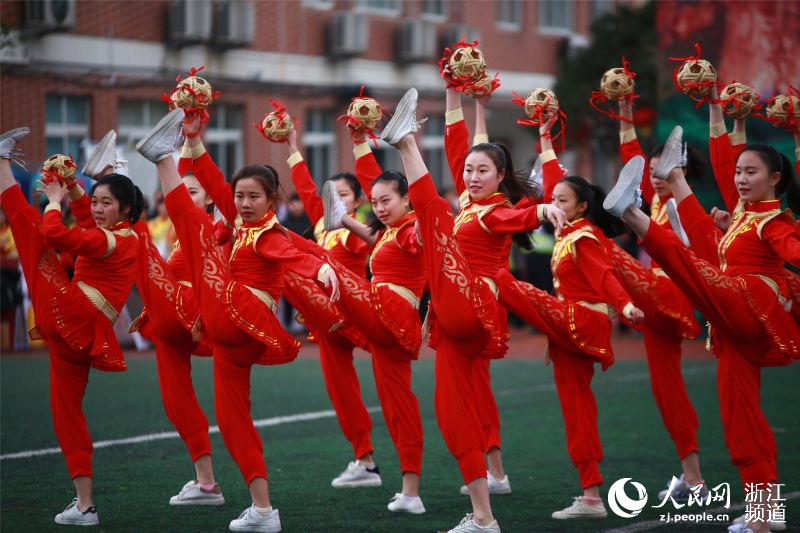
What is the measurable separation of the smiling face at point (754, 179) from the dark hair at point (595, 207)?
774mm

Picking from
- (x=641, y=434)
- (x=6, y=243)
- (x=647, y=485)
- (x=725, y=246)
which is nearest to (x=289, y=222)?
(x=6, y=243)

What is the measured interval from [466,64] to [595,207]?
122cm

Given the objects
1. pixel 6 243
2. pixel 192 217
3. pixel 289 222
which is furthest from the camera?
pixel 289 222

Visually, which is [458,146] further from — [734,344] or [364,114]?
[734,344]

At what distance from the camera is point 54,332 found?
20.6 ft

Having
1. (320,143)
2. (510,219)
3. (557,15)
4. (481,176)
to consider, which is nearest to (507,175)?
(481,176)

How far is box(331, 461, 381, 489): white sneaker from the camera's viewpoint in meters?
7.43

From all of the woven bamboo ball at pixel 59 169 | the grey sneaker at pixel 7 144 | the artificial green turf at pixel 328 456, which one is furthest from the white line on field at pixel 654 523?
the grey sneaker at pixel 7 144

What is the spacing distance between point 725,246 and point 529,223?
1117 mm

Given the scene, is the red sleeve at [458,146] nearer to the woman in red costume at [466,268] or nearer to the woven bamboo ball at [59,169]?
the woman in red costume at [466,268]

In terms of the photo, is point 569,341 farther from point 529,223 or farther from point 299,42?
point 299,42

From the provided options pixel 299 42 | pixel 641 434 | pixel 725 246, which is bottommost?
pixel 641 434

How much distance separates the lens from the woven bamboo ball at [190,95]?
631cm

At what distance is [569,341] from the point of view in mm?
6570
